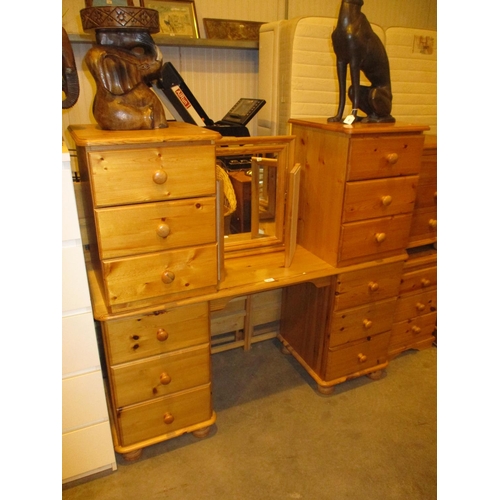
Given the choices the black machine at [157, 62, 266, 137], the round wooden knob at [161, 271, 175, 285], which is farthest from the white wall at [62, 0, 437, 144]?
the round wooden knob at [161, 271, 175, 285]

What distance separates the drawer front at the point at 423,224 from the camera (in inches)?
72.0

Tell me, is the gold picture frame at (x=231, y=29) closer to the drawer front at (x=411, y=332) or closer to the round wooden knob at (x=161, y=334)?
the round wooden knob at (x=161, y=334)

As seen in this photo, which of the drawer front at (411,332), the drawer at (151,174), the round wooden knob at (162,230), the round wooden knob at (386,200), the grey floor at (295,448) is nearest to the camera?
the drawer at (151,174)

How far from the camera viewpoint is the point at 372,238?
1588 millimetres

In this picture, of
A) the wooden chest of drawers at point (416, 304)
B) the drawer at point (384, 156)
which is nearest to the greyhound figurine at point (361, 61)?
the drawer at point (384, 156)

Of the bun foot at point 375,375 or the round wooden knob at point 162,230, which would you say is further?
the bun foot at point 375,375

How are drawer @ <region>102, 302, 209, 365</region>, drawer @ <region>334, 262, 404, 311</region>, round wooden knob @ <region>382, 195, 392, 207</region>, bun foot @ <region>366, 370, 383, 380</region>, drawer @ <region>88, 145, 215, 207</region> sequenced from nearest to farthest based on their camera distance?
drawer @ <region>88, 145, 215, 207</region> < drawer @ <region>102, 302, 209, 365</region> < round wooden knob @ <region>382, 195, 392, 207</region> < drawer @ <region>334, 262, 404, 311</region> < bun foot @ <region>366, 370, 383, 380</region>

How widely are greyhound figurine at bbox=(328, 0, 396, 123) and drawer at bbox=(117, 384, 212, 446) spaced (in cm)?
118

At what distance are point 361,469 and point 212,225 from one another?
1050 mm

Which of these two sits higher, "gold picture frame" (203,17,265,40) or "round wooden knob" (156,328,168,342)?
"gold picture frame" (203,17,265,40)

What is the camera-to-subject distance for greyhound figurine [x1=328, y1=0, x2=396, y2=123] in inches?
52.6

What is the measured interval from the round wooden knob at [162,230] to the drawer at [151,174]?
8 centimetres

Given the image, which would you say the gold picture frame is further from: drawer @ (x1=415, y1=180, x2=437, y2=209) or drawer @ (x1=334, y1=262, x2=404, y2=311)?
drawer @ (x1=334, y1=262, x2=404, y2=311)

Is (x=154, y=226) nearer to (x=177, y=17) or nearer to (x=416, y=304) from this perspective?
(x=177, y=17)
